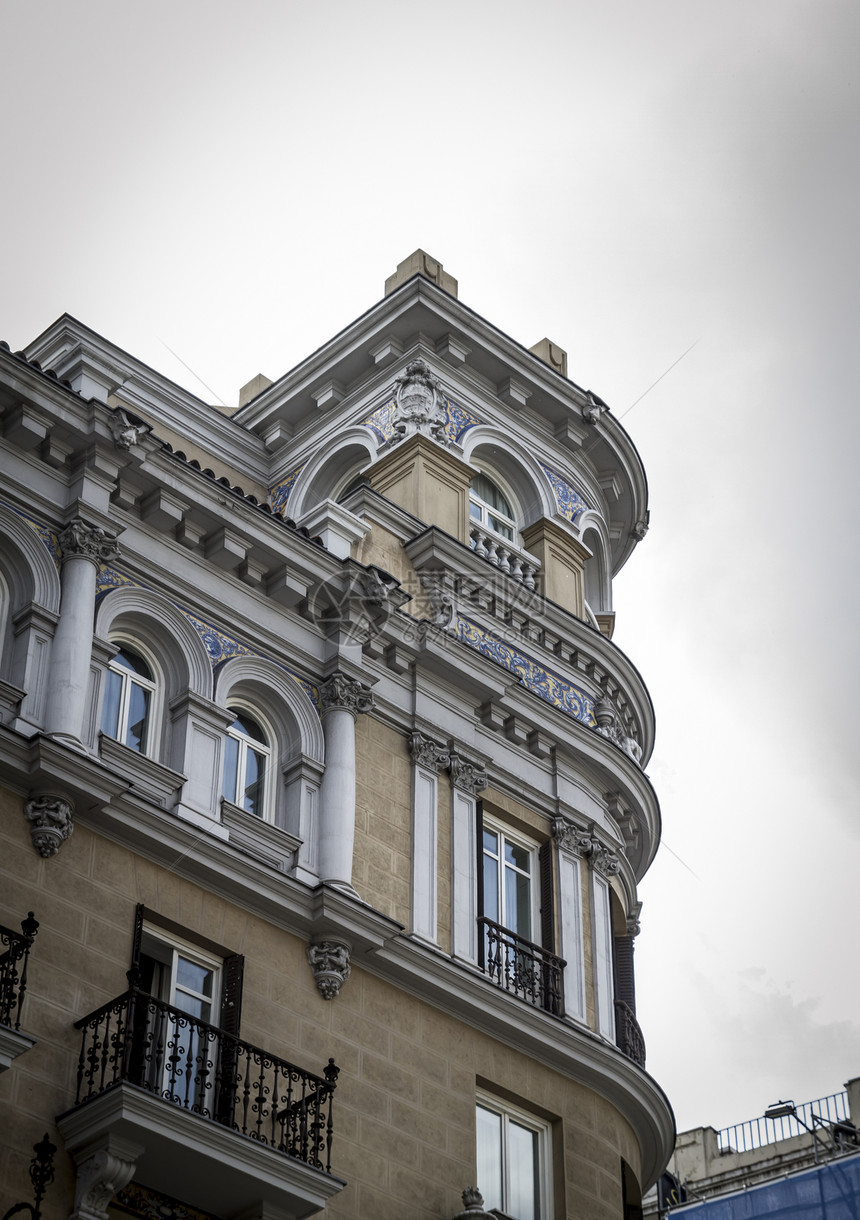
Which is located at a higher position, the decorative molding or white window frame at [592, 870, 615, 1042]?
the decorative molding

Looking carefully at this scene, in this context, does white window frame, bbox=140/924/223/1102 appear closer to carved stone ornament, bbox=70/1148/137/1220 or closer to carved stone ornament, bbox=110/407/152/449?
carved stone ornament, bbox=70/1148/137/1220

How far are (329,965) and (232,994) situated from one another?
4.20ft

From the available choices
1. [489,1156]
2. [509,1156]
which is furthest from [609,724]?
[489,1156]

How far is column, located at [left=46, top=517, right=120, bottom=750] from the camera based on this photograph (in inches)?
712

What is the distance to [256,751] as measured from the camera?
20.6 meters

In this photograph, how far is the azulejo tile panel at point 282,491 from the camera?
28031 mm

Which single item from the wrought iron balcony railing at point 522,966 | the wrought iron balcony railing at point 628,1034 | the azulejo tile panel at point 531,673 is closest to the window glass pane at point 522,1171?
the wrought iron balcony railing at point 522,966

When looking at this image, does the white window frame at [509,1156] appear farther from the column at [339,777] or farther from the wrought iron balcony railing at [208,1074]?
the column at [339,777]

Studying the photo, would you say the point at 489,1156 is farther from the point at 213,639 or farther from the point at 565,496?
the point at 565,496

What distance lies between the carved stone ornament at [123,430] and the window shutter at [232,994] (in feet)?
18.2

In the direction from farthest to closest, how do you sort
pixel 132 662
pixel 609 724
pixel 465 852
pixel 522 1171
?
pixel 609 724 → pixel 465 852 → pixel 522 1171 → pixel 132 662

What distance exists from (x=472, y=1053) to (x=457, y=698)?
4507mm

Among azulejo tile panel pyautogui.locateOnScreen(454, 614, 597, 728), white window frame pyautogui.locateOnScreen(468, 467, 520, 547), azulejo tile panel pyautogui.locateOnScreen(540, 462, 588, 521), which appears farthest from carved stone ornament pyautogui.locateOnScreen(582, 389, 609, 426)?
azulejo tile panel pyautogui.locateOnScreen(454, 614, 597, 728)

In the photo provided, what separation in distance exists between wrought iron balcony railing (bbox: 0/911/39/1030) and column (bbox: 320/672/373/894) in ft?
13.8
